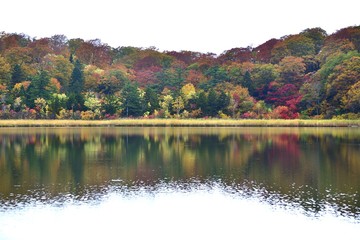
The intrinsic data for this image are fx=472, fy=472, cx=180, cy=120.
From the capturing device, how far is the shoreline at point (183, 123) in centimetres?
5753

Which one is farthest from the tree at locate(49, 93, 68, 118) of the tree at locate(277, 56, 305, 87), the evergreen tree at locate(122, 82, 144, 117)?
the tree at locate(277, 56, 305, 87)

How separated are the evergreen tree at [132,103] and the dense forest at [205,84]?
138 mm

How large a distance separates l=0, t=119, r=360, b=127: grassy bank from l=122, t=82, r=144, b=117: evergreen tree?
5072 millimetres

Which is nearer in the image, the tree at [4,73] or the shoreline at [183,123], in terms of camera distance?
the shoreline at [183,123]

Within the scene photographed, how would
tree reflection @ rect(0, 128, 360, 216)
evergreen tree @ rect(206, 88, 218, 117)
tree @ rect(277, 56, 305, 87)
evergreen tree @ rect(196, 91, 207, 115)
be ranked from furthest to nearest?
tree @ rect(277, 56, 305, 87)
evergreen tree @ rect(196, 91, 207, 115)
evergreen tree @ rect(206, 88, 218, 117)
tree reflection @ rect(0, 128, 360, 216)

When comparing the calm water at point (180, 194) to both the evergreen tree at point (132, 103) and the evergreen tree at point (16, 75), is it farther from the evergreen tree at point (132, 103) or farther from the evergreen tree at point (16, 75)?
the evergreen tree at point (16, 75)

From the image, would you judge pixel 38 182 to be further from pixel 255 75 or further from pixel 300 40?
pixel 300 40

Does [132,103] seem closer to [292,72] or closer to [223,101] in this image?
[223,101]

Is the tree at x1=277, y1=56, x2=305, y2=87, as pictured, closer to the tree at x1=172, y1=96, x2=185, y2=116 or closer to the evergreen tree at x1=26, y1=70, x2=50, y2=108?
the tree at x1=172, y1=96, x2=185, y2=116

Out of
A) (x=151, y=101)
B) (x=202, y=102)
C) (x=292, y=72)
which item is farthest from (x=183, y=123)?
(x=292, y=72)

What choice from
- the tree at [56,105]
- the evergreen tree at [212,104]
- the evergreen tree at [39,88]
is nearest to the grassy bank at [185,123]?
the tree at [56,105]

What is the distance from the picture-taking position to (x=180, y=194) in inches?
698

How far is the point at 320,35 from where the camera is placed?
268 ft

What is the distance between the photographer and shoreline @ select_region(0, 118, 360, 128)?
189 ft
